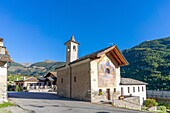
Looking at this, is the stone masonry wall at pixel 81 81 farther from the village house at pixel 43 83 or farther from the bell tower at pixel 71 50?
the village house at pixel 43 83

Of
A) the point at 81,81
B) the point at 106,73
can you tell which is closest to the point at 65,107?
the point at 81,81

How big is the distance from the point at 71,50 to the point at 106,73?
7395 millimetres

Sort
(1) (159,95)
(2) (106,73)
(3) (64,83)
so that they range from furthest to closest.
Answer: (1) (159,95)
(3) (64,83)
(2) (106,73)

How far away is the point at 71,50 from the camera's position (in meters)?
25.8

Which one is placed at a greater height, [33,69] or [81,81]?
[33,69]

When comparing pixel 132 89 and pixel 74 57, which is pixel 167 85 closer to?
pixel 132 89

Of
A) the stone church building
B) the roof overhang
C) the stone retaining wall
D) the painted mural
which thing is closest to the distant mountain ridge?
the stone retaining wall

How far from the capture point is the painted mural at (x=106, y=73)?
67.4ft

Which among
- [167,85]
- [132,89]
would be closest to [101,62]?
[132,89]

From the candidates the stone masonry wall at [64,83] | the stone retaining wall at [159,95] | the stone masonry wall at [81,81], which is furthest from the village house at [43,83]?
the stone retaining wall at [159,95]

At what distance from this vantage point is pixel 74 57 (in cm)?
2573

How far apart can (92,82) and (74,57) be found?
743 cm

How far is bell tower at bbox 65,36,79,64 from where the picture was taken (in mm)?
25422

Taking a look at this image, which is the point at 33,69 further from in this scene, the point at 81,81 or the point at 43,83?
the point at 81,81
